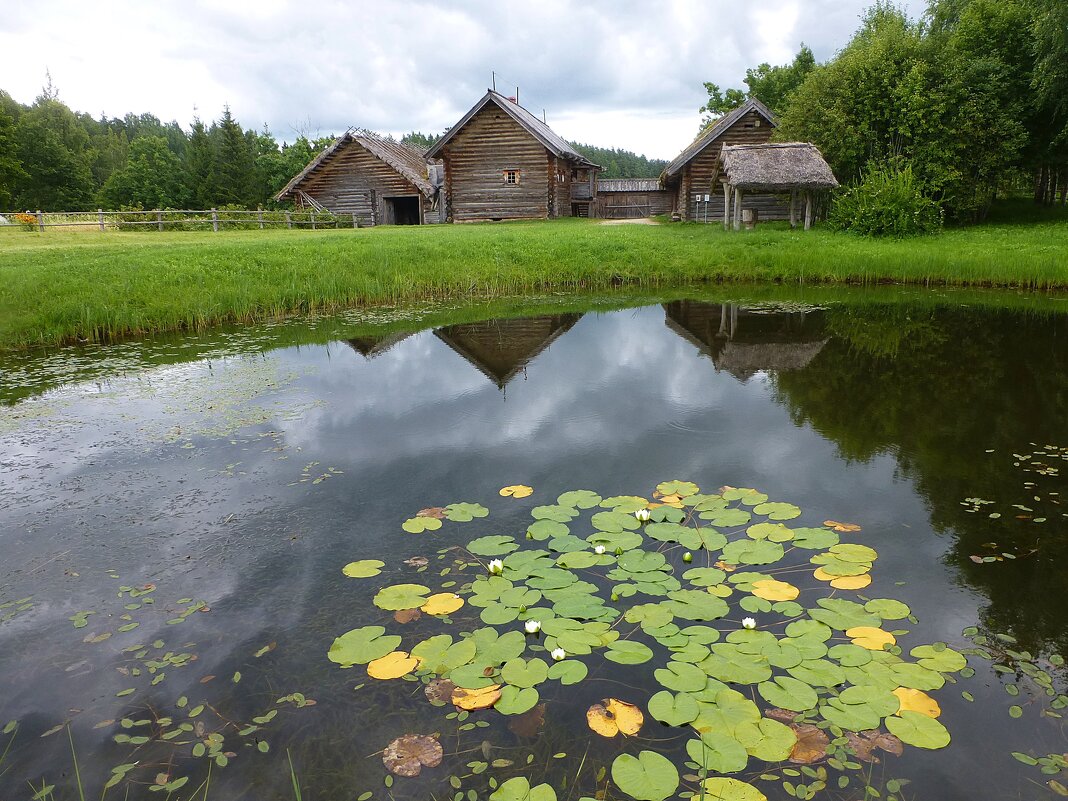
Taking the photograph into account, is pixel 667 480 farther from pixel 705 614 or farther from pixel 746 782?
pixel 746 782

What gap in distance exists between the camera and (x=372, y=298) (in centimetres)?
1420

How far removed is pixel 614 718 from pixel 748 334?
934cm

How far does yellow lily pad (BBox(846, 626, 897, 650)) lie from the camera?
341cm

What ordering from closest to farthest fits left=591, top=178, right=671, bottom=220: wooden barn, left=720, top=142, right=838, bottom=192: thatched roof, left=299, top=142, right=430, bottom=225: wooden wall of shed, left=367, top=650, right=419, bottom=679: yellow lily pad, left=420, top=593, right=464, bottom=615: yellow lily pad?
left=367, top=650, right=419, bottom=679: yellow lily pad
left=420, top=593, right=464, bottom=615: yellow lily pad
left=720, top=142, right=838, bottom=192: thatched roof
left=299, top=142, right=430, bottom=225: wooden wall of shed
left=591, top=178, right=671, bottom=220: wooden barn

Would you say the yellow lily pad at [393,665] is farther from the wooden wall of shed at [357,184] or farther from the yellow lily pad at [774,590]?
the wooden wall of shed at [357,184]

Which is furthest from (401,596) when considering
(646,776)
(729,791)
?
(729,791)

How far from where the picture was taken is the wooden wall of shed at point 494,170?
31.1 meters

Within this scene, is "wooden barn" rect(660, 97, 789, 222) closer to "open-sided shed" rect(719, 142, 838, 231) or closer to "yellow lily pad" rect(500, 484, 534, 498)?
"open-sided shed" rect(719, 142, 838, 231)

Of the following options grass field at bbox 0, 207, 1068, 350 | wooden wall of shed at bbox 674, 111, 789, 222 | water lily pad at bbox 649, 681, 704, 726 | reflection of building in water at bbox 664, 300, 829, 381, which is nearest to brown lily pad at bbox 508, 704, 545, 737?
water lily pad at bbox 649, 681, 704, 726

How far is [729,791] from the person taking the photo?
2605mm

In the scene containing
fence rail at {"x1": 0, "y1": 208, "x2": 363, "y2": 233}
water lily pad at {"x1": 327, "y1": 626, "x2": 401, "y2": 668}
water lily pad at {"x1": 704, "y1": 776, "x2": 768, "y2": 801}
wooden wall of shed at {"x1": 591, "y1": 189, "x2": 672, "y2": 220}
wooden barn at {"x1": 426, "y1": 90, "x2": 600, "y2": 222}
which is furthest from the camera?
wooden wall of shed at {"x1": 591, "y1": 189, "x2": 672, "y2": 220}

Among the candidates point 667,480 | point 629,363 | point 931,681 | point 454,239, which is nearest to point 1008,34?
point 454,239

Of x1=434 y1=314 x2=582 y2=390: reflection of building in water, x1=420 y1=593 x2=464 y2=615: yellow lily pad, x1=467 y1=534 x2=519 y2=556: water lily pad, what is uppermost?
x1=434 y1=314 x2=582 y2=390: reflection of building in water

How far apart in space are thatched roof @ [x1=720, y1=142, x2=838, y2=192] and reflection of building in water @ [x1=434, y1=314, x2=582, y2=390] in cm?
1229
